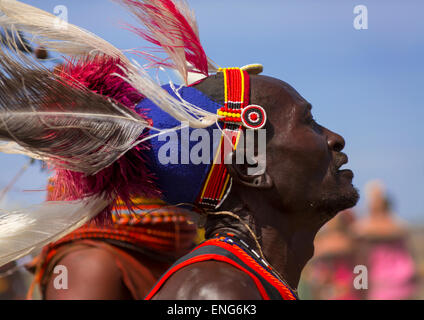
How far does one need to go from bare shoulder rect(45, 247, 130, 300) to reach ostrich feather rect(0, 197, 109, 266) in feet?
4.28

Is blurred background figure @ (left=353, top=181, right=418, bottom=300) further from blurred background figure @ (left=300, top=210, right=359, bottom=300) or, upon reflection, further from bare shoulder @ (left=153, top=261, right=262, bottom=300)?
bare shoulder @ (left=153, top=261, right=262, bottom=300)

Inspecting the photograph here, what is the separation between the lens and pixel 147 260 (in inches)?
190

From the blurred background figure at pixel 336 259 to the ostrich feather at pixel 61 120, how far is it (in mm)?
5354

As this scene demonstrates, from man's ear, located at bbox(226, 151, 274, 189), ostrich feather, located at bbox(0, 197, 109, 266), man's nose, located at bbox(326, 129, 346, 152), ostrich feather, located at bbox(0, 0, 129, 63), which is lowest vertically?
ostrich feather, located at bbox(0, 197, 109, 266)

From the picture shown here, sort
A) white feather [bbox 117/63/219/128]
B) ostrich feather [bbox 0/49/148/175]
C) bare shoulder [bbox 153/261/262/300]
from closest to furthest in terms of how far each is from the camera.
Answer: bare shoulder [bbox 153/261/262/300]
ostrich feather [bbox 0/49/148/175]
white feather [bbox 117/63/219/128]

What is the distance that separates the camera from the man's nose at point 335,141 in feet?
10.5

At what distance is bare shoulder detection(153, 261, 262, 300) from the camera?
8.36 feet

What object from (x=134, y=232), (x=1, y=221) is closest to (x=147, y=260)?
(x=134, y=232)

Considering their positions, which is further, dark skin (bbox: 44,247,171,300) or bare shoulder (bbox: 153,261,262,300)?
dark skin (bbox: 44,247,171,300)

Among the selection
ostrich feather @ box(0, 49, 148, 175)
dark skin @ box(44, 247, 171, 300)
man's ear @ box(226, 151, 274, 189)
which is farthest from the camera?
dark skin @ box(44, 247, 171, 300)

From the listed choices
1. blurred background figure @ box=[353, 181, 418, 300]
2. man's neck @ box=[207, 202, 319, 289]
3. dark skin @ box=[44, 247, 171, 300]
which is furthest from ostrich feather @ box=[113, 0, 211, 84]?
blurred background figure @ box=[353, 181, 418, 300]

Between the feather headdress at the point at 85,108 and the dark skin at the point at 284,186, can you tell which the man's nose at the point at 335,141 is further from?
the feather headdress at the point at 85,108

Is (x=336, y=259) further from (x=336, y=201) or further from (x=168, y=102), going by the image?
(x=168, y=102)

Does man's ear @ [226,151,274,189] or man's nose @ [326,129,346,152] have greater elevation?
man's nose @ [326,129,346,152]
